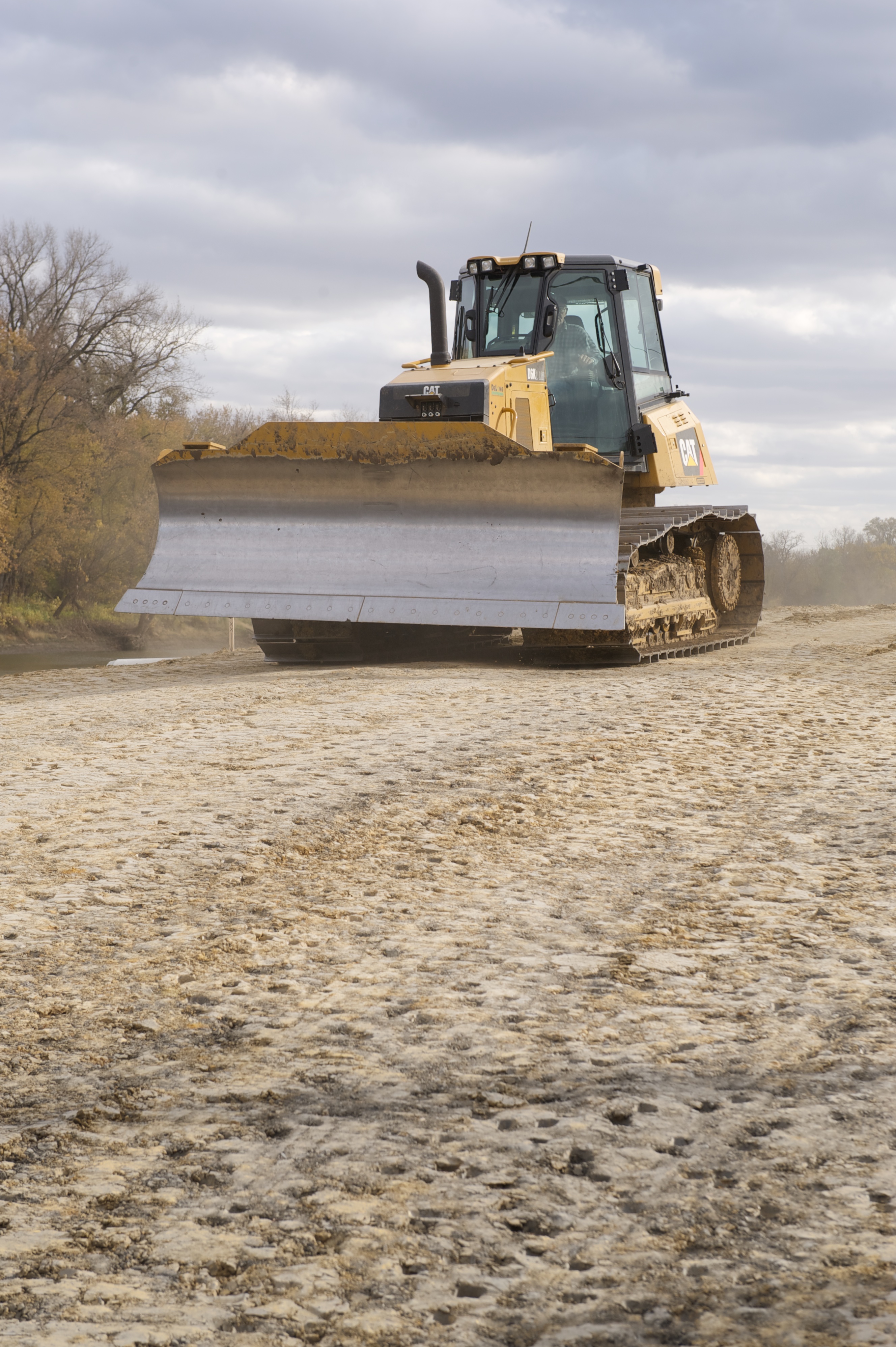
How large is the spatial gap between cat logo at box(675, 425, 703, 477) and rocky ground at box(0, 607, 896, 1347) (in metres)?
6.37

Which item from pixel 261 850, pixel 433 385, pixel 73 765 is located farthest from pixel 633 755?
pixel 433 385

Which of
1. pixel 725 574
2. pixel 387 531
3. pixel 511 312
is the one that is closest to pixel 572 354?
pixel 511 312

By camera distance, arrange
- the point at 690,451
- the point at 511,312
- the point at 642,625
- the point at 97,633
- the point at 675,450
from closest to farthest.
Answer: the point at 642,625
the point at 511,312
the point at 675,450
the point at 690,451
the point at 97,633

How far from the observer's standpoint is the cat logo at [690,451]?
38.2 ft

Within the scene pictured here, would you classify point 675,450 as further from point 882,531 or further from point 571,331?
point 882,531

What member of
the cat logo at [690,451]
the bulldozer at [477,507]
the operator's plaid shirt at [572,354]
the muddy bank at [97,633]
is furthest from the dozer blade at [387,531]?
the muddy bank at [97,633]

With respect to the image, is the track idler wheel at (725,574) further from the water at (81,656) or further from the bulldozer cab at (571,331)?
the water at (81,656)

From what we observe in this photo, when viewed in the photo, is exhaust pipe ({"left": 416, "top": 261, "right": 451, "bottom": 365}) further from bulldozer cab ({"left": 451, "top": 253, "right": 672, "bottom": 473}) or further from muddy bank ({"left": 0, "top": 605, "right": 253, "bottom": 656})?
muddy bank ({"left": 0, "top": 605, "right": 253, "bottom": 656})

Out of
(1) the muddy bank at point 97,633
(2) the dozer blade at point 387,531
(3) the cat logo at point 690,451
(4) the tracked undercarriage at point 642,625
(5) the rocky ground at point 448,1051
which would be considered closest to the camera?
(5) the rocky ground at point 448,1051

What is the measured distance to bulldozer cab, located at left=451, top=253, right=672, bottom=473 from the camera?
1086cm

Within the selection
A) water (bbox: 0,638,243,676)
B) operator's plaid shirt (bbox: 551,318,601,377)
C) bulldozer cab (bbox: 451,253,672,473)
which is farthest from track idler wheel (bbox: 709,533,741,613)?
water (bbox: 0,638,243,676)

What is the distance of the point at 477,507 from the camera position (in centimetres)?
923

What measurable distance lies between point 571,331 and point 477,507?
→ 2.76 meters

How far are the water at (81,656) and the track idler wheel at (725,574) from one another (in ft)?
56.5
